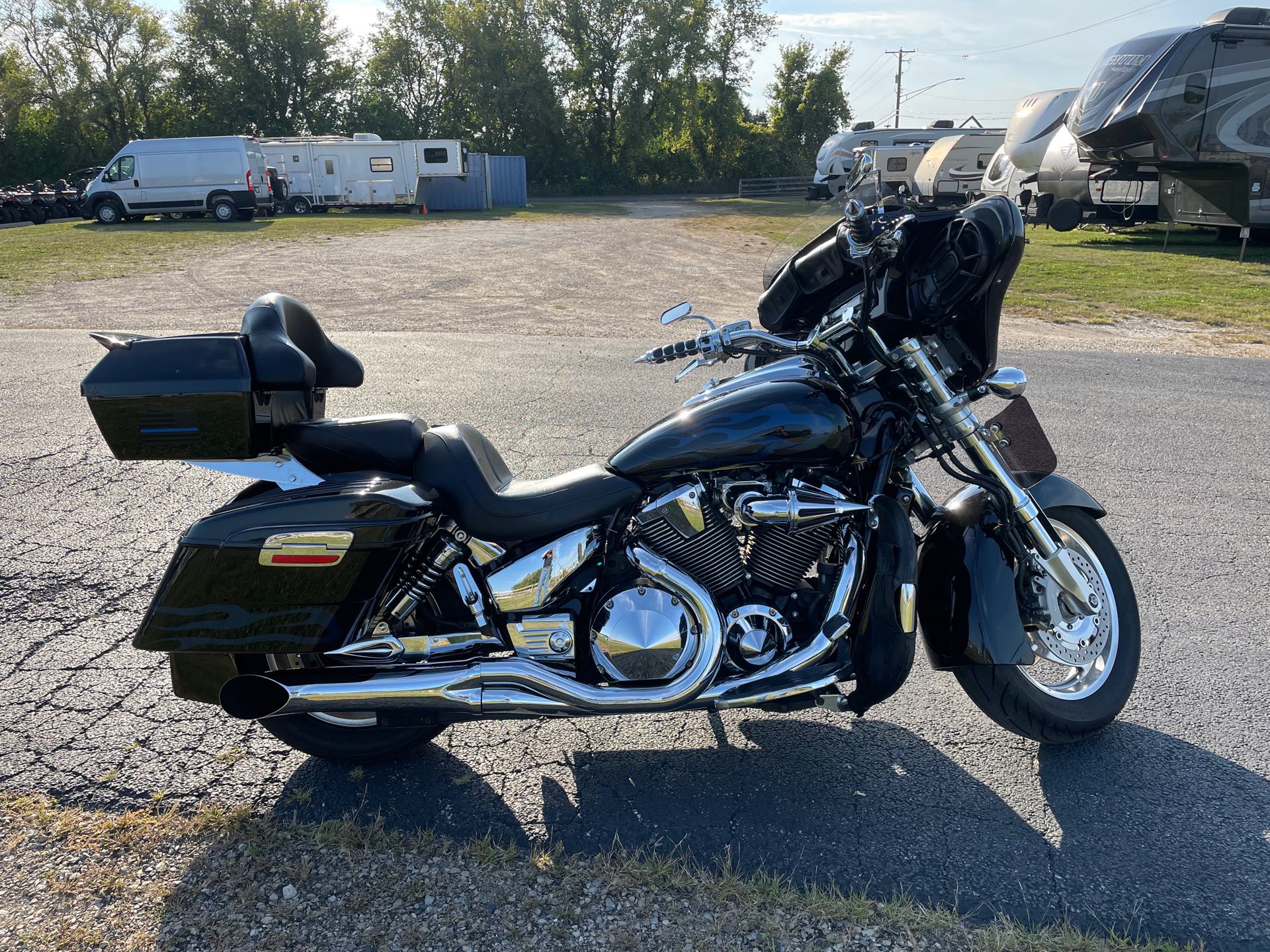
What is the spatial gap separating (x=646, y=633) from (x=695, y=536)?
1.05ft

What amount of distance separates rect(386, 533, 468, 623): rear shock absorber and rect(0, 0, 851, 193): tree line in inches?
1943

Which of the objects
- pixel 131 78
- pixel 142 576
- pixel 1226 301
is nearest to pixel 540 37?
pixel 131 78

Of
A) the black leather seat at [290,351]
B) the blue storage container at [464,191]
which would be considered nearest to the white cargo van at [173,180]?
the blue storage container at [464,191]

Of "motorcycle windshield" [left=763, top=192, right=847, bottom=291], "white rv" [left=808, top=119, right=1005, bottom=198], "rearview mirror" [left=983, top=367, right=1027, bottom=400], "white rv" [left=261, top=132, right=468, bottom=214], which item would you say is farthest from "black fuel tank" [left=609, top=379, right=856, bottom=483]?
"white rv" [left=261, top=132, right=468, bottom=214]

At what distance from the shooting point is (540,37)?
49.5 meters

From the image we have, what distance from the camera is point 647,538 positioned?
2604mm

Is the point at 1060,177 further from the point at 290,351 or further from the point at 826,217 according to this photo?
the point at 290,351

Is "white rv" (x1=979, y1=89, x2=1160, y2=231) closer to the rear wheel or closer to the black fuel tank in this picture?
the black fuel tank

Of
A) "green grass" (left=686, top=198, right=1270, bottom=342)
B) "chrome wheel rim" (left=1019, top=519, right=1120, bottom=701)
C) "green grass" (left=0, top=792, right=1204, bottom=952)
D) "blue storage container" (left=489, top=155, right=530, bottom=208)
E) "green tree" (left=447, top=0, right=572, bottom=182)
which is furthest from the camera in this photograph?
"green tree" (left=447, top=0, right=572, bottom=182)

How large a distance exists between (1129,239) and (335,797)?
21674mm

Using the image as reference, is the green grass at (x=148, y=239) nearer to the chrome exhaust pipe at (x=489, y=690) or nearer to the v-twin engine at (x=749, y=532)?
the chrome exhaust pipe at (x=489, y=690)

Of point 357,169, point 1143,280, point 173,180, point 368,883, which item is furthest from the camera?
point 357,169

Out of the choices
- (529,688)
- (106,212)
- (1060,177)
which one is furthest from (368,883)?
(106,212)

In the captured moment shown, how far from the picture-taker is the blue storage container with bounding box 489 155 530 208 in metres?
37.4
